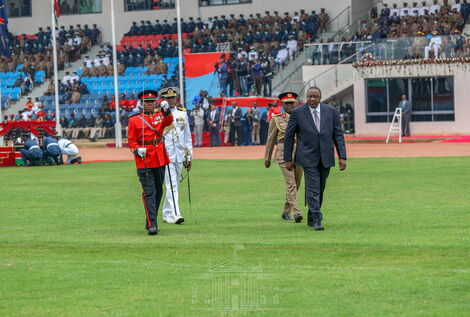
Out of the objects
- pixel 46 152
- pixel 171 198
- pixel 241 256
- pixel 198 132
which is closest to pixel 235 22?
pixel 198 132

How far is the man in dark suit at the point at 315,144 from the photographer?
46.1ft

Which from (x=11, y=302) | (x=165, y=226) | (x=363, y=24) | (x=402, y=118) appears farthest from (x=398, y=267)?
(x=363, y=24)

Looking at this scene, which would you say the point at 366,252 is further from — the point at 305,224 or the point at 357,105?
the point at 357,105

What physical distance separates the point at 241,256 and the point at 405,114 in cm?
3703

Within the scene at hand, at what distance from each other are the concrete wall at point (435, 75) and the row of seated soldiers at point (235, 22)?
8715mm

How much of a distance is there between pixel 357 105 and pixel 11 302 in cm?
4164

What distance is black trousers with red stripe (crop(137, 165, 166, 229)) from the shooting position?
46.9ft

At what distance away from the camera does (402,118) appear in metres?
48.0

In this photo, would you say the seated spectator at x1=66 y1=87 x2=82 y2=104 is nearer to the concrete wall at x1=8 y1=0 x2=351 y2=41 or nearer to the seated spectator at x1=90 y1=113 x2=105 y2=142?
the seated spectator at x1=90 y1=113 x2=105 y2=142

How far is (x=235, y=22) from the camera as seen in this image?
59.5 meters

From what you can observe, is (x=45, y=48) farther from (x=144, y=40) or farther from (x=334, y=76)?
(x=334, y=76)

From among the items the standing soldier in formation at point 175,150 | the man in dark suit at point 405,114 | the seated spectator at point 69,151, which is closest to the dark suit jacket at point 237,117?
the man in dark suit at point 405,114

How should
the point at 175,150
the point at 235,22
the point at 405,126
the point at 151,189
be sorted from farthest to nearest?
1. the point at 235,22
2. the point at 405,126
3. the point at 175,150
4. the point at 151,189

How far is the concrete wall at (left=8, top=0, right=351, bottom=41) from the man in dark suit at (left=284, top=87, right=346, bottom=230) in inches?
1800
